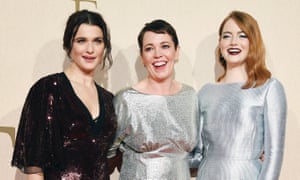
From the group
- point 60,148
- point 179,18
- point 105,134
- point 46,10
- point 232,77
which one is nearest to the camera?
point 60,148

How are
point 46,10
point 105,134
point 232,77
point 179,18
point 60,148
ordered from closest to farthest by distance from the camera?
point 60,148
point 105,134
point 232,77
point 46,10
point 179,18

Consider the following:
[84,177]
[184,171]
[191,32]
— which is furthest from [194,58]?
[84,177]

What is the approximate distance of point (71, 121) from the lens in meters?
1.28

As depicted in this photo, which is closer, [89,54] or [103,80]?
[89,54]

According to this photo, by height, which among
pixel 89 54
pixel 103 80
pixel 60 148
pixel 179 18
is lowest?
pixel 60 148

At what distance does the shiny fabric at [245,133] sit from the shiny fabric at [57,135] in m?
0.43

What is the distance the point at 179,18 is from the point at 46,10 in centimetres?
60

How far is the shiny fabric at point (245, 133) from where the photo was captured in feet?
4.36

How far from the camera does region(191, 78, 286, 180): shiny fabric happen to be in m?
1.33

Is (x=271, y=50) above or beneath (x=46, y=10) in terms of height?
beneath

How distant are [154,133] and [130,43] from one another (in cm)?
53

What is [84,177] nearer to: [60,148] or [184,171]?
[60,148]

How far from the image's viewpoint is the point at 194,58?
6.02ft

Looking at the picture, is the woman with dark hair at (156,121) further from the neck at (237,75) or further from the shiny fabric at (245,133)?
the neck at (237,75)
